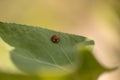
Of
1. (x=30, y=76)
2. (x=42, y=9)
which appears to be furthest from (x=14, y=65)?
(x=42, y=9)

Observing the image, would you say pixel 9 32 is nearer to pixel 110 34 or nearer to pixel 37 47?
pixel 37 47

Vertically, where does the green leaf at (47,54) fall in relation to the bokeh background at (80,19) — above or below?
below

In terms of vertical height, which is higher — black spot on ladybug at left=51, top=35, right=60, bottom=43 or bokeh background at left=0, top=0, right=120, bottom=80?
bokeh background at left=0, top=0, right=120, bottom=80
